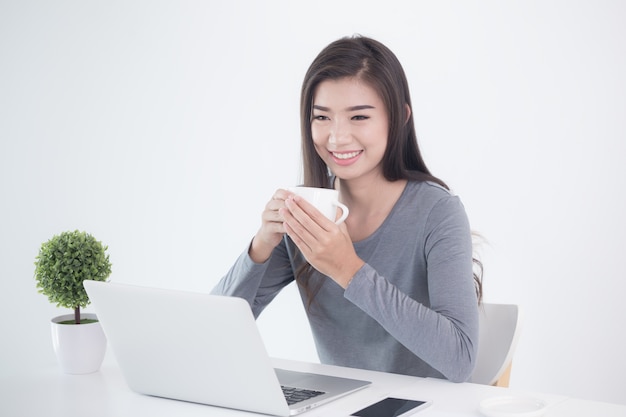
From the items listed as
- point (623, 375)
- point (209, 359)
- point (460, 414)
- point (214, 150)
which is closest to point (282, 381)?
point (209, 359)

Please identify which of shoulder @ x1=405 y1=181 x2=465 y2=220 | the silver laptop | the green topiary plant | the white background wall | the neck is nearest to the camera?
the silver laptop

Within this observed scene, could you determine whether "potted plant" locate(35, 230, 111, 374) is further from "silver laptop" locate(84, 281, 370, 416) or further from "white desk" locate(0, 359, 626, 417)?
"silver laptop" locate(84, 281, 370, 416)

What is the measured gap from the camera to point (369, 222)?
6.03 ft

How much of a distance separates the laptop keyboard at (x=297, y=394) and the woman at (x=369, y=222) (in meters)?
0.29

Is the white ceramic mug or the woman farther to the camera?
the woman

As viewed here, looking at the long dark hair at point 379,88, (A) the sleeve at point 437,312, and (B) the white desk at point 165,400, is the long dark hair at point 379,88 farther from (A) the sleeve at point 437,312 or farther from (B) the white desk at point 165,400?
(B) the white desk at point 165,400

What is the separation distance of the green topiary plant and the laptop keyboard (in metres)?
0.49

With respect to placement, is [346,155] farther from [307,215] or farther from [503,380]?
[503,380]

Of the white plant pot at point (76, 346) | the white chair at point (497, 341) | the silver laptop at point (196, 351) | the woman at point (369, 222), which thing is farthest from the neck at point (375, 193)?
the white plant pot at point (76, 346)

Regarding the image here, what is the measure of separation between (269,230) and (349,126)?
0.30 m

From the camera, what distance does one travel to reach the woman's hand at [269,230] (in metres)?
1.54

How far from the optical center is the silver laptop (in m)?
1.16

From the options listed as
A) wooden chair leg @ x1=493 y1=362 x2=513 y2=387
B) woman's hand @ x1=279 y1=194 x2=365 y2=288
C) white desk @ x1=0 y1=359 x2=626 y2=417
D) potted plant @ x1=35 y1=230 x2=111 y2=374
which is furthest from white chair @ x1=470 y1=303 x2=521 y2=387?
potted plant @ x1=35 y1=230 x2=111 y2=374

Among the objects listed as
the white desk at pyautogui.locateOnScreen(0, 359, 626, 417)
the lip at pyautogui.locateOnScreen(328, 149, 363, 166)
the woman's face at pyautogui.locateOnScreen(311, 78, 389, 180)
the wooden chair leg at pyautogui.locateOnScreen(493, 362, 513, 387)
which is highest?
the woman's face at pyautogui.locateOnScreen(311, 78, 389, 180)
